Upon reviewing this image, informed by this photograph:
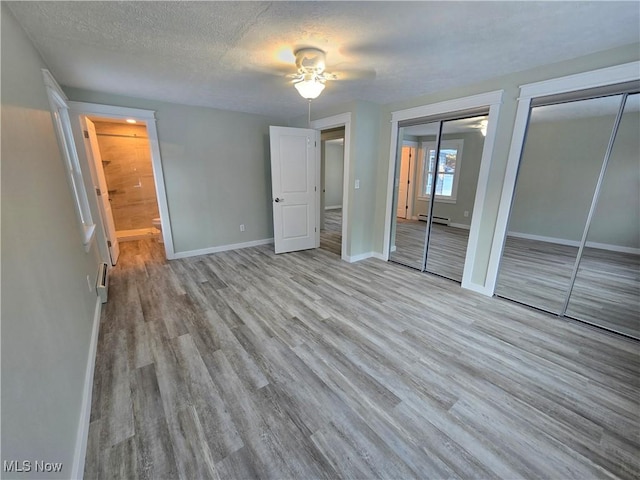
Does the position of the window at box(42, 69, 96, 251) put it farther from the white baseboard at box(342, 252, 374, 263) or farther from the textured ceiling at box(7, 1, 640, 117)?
the white baseboard at box(342, 252, 374, 263)

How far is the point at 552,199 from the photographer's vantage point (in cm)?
374

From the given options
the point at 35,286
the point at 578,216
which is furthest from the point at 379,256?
the point at 35,286

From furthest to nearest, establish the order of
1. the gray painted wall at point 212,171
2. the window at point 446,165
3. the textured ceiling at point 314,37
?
the window at point 446,165 → the gray painted wall at point 212,171 → the textured ceiling at point 314,37

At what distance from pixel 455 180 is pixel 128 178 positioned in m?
6.73

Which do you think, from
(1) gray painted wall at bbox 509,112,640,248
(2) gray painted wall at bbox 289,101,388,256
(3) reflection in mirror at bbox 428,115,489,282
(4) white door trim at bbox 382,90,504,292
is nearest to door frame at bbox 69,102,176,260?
(2) gray painted wall at bbox 289,101,388,256

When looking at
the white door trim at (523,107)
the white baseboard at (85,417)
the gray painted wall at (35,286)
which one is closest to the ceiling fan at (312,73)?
the white door trim at (523,107)

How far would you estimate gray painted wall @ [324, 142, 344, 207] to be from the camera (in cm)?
867

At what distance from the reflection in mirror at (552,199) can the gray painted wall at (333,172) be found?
5518 mm

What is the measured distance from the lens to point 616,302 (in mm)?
2795

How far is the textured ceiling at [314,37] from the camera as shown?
1.55 meters

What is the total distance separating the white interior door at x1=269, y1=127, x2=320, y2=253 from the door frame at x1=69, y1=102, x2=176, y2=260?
162 centimetres

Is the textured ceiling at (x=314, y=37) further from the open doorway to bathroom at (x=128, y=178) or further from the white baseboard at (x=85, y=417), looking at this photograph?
the open doorway to bathroom at (x=128, y=178)

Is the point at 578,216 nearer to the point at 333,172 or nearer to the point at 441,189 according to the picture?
the point at 441,189

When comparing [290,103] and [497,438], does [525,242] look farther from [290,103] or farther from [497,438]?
[290,103]
